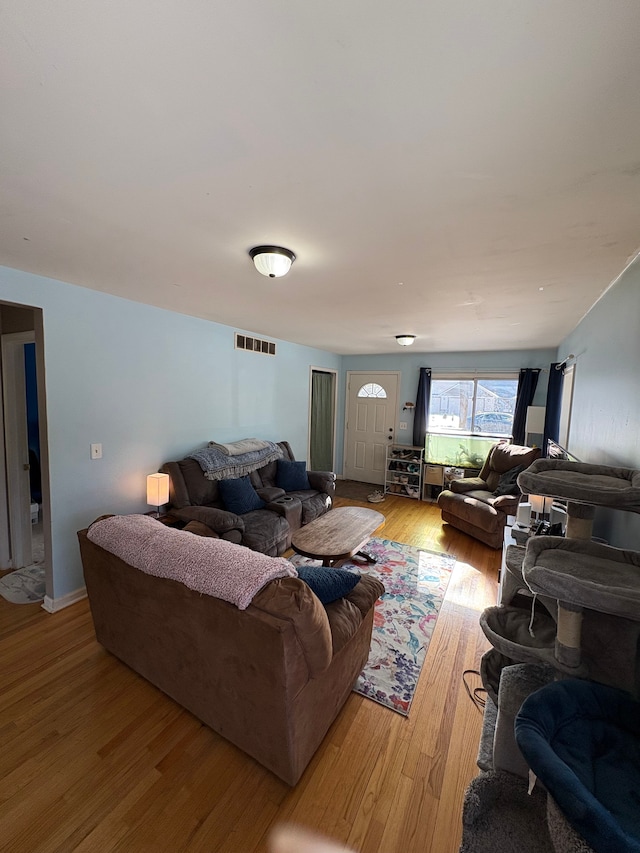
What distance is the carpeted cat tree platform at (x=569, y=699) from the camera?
2.52 ft

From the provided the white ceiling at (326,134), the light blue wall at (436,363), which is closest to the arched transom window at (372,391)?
the light blue wall at (436,363)

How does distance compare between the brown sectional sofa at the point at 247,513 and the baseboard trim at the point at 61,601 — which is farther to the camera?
the brown sectional sofa at the point at 247,513

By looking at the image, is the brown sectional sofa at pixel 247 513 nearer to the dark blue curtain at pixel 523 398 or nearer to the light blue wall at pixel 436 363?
the light blue wall at pixel 436 363

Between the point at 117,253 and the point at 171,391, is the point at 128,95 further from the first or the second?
the point at 171,391

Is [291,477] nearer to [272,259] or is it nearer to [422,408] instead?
[422,408]

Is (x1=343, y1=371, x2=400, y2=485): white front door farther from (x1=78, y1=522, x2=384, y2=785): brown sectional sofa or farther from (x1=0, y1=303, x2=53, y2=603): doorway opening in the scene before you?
(x1=0, y1=303, x2=53, y2=603): doorway opening

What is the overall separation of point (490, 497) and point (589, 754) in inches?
144

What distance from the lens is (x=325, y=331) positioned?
4.10m

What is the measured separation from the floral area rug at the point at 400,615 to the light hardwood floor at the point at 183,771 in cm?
9

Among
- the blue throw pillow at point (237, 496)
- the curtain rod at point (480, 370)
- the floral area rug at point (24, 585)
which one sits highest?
the curtain rod at point (480, 370)

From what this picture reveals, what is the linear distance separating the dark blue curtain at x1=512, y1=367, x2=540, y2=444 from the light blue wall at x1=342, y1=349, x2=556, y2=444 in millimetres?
113

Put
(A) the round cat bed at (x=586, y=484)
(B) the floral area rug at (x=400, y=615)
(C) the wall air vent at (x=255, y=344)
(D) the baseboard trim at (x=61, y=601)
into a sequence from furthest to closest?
(C) the wall air vent at (x=255, y=344) < (D) the baseboard trim at (x=61, y=601) < (B) the floral area rug at (x=400, y=615) < (A) the round cat bed at (x=586, y=484)

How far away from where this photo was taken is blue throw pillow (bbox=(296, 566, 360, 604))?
171 cm

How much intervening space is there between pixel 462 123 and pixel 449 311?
7.21ft
